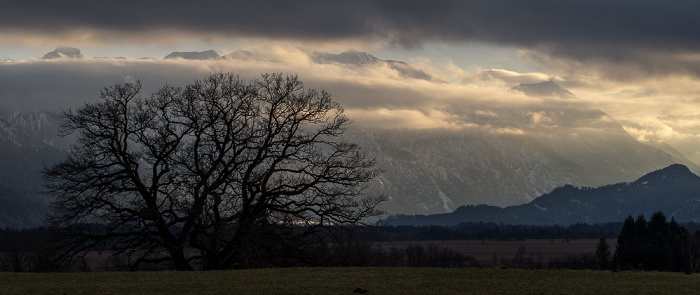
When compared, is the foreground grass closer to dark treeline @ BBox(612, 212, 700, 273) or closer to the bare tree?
the bare tree

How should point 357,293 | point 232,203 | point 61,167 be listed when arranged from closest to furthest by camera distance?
1. point 357,293
2. point 61,167
3. point 232,203

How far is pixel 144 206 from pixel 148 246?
2830 millimetres

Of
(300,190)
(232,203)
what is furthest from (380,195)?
(232,203)

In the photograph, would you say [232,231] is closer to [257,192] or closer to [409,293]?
[257,192]

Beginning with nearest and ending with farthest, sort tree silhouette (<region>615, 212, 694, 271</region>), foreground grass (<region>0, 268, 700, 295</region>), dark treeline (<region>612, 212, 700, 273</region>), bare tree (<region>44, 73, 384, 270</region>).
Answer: foreground grass (<region>0, 268, 700, 295</region>) → bare tree (<region>44, 73, 384, 270</region>) → dark treeline (<region>612, 212, 700, 273</region>) → tree silhouette (<region>615, 212, 694, 271</region>)

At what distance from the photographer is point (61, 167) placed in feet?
192

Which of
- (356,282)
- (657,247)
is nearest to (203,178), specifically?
(356,282)

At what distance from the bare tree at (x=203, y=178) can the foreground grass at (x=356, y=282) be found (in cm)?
991

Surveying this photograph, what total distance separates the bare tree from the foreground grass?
9908 millimetres


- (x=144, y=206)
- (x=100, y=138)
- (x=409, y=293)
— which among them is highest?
(x=100, y=138)

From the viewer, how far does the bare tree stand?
59594 mm

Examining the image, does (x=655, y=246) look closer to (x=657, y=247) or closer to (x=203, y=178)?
(x=657, y=247)

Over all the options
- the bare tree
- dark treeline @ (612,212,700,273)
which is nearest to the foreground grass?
the bare tree

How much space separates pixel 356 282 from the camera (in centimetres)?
4472
